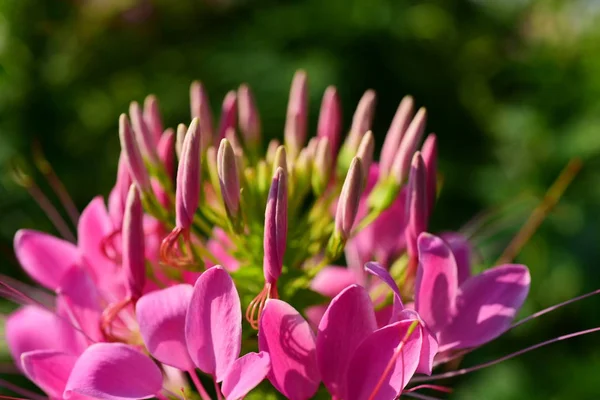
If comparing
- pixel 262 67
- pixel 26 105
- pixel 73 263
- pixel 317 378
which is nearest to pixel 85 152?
pixel 26 105

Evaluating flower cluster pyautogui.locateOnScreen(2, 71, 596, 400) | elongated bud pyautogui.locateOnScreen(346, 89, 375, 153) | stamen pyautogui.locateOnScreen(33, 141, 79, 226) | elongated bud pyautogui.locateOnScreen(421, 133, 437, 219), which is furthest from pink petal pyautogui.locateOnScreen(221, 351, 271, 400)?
stamen pyautogui.locateOnScreen(33, 141, 79, 226)

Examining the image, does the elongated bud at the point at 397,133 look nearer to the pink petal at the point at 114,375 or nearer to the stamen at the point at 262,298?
the stamen at the point at 262,298

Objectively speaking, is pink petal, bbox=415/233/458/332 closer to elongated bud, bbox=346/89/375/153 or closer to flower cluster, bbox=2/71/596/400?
flower cluster, bbox=2/71/596/400

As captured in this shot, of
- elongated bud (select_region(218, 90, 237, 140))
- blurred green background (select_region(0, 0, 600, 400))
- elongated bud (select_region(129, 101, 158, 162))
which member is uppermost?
elongated bud (select_region(129, 101, 158, 162))

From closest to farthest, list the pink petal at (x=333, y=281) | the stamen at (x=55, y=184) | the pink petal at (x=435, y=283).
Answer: the pink petal at (x=435, y=283)
the pink petal at (x=333, y=281)
the stamen at (x=55, y=184)

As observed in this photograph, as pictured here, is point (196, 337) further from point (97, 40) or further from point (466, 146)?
point (466, 146)

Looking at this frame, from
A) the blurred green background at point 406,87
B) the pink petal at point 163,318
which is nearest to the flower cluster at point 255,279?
the pink petal at point 163,318
